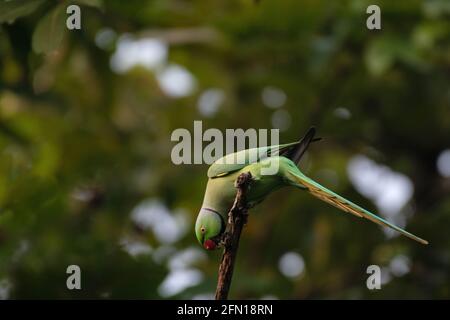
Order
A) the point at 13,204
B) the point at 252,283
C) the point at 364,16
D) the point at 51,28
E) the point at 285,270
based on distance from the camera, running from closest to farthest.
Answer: the point at 51,28 → the point at 13,204 → the point at 252,283 → the point at 364,16 → the point at 285,270

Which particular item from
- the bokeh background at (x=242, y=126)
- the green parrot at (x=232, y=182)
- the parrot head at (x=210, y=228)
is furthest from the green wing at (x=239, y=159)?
the bokeh background at (x=242, y=126)

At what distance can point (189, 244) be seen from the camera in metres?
7.30

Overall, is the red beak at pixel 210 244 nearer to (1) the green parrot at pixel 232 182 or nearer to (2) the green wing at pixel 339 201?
(1) the green parrot at pixel 232 182

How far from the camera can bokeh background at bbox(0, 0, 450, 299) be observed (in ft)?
17.9

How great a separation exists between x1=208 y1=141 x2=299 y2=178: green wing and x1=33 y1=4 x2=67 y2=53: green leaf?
1.08 m

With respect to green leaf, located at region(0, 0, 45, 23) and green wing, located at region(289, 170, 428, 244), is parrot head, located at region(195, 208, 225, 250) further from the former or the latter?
green leaf, located at region(0, 0, 45, 23)

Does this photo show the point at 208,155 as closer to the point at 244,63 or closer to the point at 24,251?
the point at 24,251

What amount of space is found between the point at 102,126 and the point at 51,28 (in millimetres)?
4426

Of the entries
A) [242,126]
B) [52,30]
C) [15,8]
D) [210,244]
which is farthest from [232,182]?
[242,126]

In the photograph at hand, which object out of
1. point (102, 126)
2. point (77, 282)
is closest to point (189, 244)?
point (102, 126)

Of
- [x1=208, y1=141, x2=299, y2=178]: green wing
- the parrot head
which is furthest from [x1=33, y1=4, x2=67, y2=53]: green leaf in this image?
the parrot head

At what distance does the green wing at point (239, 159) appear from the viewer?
2859mm

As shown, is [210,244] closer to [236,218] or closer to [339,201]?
[236,218]

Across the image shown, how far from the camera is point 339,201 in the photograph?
257 centimetres
